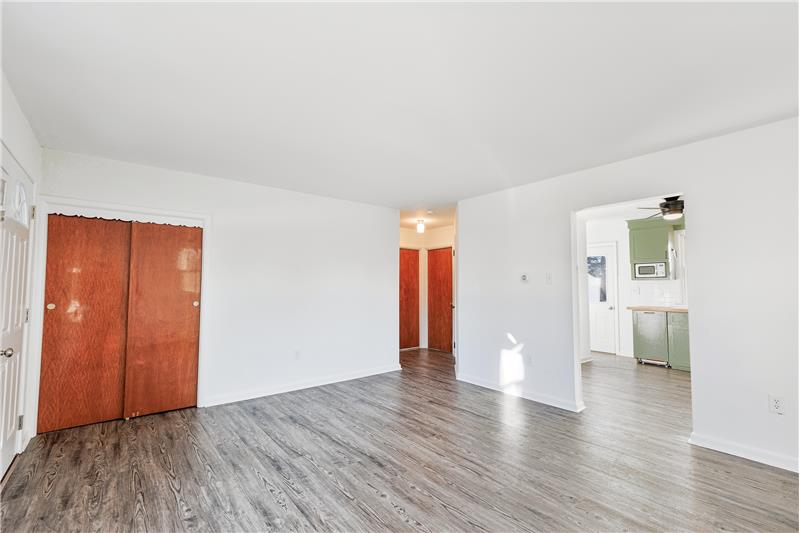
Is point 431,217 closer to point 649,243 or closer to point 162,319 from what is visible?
point 649,243

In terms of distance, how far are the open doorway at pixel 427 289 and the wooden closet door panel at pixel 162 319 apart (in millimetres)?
3796

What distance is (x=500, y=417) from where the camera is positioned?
3.52 meters

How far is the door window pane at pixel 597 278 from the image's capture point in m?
6.89

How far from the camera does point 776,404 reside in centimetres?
257

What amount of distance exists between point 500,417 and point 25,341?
415 cm

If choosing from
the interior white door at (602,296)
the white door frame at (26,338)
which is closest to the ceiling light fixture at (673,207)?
the interior white door at (602,296)

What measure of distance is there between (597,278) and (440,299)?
120 inches

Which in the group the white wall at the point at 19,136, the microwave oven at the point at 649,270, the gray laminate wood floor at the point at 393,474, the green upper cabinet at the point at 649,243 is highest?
the white wall at the point at 19,136

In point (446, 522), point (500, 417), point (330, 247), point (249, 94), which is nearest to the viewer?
point (446, 522)

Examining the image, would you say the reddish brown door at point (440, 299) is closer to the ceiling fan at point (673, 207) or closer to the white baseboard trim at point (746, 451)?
the ceiling fan at point (673, 207)

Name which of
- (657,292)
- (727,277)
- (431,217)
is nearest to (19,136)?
(431,217)

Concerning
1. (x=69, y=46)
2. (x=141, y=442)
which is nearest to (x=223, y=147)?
(x=69, y=46)

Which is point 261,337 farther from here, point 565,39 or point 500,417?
point 565,39

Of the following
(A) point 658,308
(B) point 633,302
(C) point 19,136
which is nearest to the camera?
(C) point 19,136
